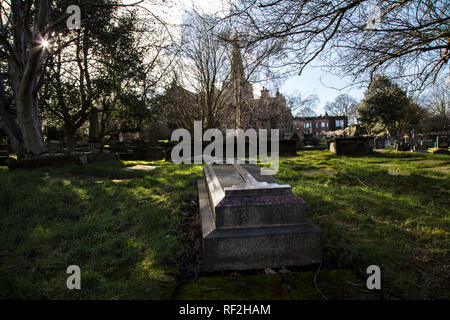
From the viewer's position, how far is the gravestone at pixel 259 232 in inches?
89.0

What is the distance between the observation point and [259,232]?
232cm

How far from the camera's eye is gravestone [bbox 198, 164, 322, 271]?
2.26 meters

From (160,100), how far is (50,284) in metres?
15.5

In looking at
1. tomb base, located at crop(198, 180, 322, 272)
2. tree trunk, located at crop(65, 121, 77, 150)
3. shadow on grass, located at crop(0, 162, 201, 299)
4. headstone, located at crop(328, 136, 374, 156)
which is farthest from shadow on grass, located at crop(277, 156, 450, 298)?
tree trunk, located at crop(65, 121, 77, 150)

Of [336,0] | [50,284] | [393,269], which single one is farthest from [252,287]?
[336,0]

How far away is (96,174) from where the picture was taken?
22.3 ft

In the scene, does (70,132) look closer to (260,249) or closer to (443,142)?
(260,249)

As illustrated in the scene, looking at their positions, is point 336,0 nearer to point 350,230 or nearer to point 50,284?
point 350,230

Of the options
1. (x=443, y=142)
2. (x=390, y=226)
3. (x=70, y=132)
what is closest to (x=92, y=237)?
(x=390, y=226)

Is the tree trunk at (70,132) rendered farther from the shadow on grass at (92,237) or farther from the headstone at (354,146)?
the headstone at (354,146)

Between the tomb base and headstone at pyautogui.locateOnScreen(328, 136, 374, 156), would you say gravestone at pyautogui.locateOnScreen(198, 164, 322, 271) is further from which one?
headstone at pyautogui.locateOnScreen(328, 136, 374, 156)

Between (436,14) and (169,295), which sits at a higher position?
(436,14)

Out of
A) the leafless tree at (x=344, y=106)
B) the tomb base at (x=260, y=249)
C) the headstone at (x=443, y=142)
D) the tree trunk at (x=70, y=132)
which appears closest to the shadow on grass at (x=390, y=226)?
the tomb base at (x=260, y=249)
